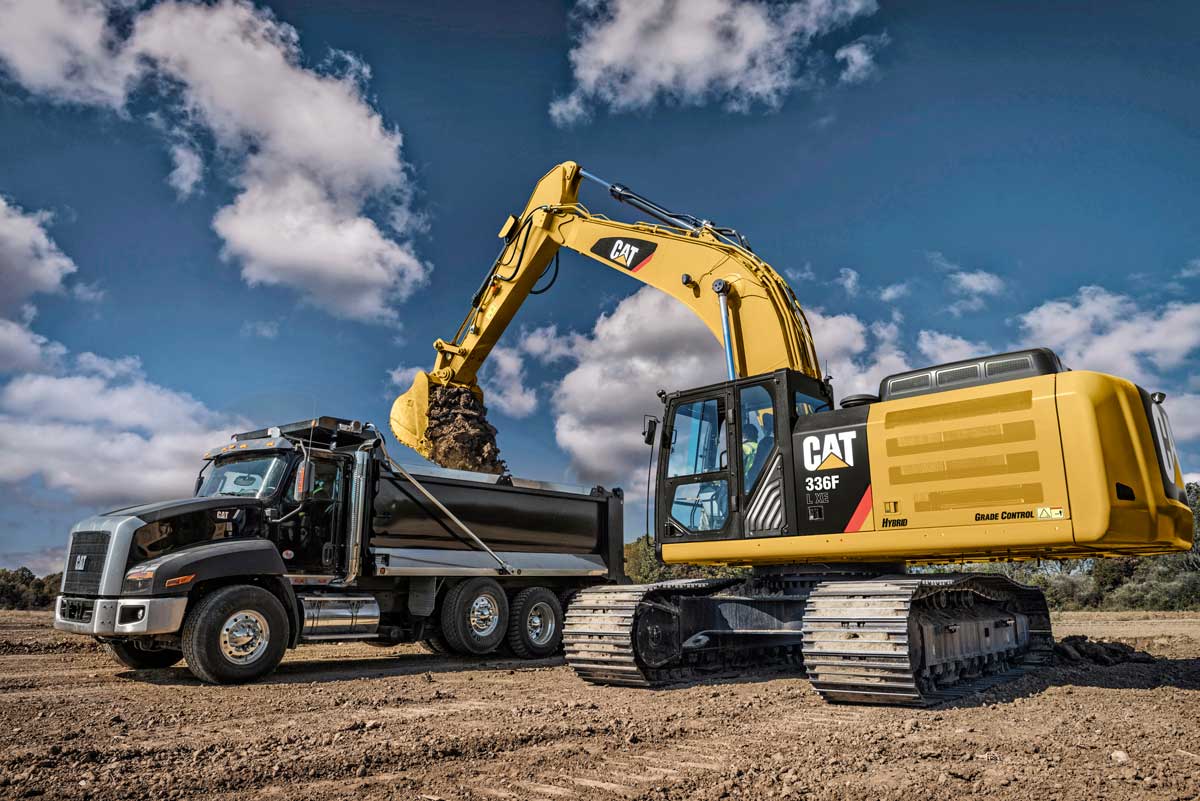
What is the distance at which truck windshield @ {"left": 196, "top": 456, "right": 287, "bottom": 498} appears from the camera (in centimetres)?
1013

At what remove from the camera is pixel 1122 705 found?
23.0 feet

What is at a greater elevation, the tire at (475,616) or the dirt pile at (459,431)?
the dirt pile at (459,431)

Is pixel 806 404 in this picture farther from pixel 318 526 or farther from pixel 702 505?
pixel 318 526

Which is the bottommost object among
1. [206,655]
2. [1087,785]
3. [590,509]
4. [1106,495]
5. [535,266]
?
[1087,785]

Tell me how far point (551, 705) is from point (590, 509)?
7.01 metres

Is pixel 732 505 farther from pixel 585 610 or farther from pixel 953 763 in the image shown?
pixel 953 763

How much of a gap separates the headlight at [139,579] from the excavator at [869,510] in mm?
4140

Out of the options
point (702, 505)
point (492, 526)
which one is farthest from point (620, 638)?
point (492, 526)

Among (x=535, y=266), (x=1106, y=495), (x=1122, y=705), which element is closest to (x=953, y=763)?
(x=1106, y=495)

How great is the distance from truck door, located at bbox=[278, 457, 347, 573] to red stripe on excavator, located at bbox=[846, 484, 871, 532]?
6.26 m

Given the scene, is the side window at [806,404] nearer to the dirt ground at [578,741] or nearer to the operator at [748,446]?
the operator at [748,446]

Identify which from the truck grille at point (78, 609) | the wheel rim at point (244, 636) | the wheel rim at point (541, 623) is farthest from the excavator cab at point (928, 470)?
the truck grille at point (78, 609)

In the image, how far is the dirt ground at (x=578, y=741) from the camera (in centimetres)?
450

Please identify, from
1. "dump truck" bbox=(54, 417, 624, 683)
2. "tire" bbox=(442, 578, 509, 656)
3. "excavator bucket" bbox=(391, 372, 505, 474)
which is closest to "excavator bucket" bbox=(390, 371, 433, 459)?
"excavator bucket" bbox=(391, 372, 505, 474)
